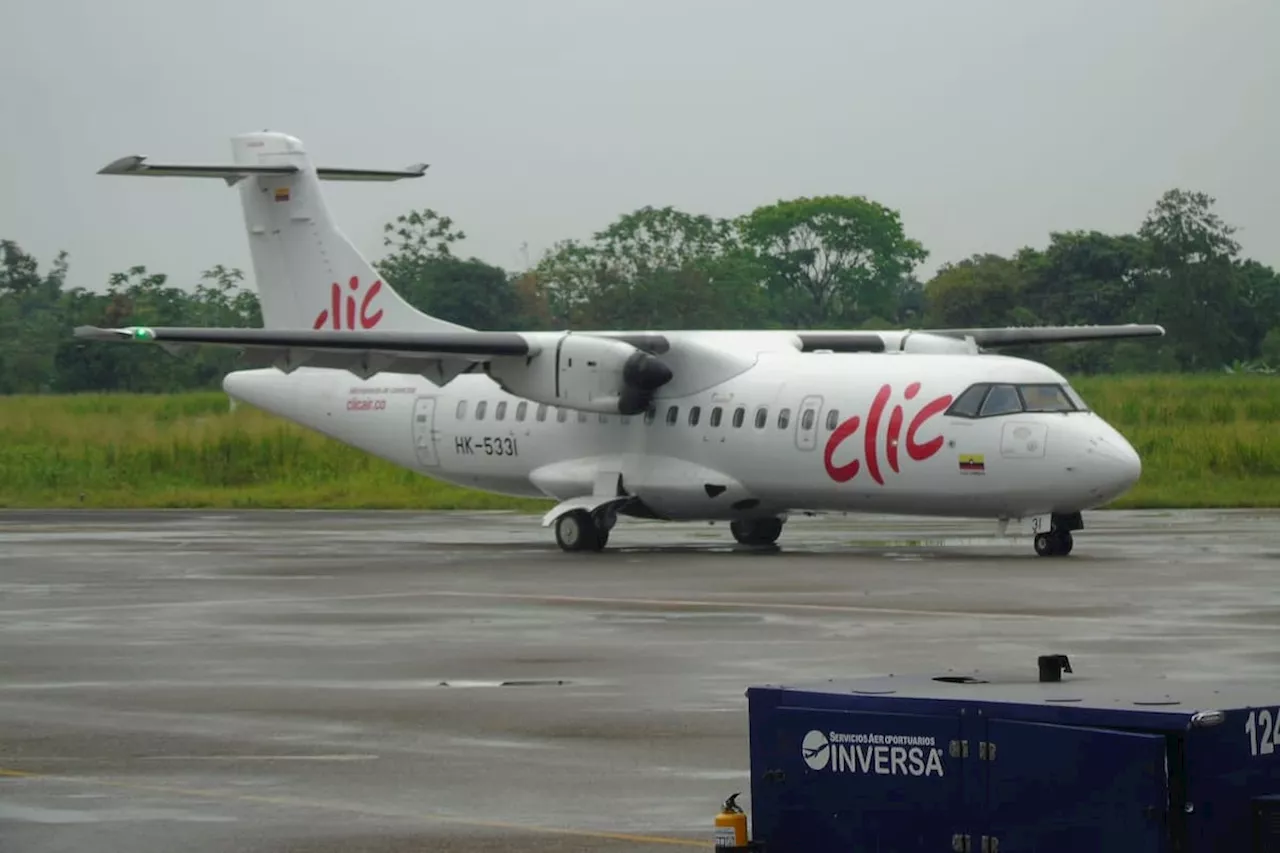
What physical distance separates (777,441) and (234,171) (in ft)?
33.2

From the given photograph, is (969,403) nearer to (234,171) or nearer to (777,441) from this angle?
(777,441)

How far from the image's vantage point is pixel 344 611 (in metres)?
19.8

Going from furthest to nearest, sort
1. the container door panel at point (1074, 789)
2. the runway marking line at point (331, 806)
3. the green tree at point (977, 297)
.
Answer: the green tree at point (977, 297), the runway marking line at point (331, 806), the container door panel at point (1074, 789)

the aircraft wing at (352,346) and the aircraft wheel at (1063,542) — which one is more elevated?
the aircraft wing at (352,346)

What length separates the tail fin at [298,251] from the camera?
32.4m

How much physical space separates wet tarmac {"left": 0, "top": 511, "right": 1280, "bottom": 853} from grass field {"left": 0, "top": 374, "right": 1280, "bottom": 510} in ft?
35.8

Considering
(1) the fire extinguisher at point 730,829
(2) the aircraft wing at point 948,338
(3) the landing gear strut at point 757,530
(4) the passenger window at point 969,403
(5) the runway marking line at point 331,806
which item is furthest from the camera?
(2) the aircraft wing at point 948,338

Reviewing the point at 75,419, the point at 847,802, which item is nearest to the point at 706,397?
the point at 847,802

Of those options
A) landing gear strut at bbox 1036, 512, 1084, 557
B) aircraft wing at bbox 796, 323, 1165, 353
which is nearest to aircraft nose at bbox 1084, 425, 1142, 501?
landing gear strut at bbox 1036, 512, 1084, 557

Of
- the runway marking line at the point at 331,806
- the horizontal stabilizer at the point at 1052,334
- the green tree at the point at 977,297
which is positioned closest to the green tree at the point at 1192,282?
the green tree at the point at 977,297

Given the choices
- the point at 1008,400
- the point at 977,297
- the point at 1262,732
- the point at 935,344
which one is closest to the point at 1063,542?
the point at 1008,400

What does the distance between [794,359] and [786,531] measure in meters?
5.21

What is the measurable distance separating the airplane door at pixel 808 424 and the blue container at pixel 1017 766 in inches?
748

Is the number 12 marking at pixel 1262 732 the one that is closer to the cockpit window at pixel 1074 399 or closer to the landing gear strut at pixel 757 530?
the cockpit window at pixel 1074 399
